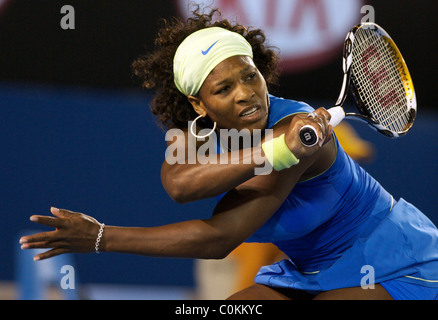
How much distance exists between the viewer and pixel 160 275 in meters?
4.27

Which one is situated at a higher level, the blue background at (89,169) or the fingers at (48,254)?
the blue background at (89,169)

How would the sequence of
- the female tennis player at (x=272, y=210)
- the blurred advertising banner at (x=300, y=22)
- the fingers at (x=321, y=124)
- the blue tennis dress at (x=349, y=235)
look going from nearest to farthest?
the fingers at (x=321, y=124) → the female tennis player at (x=272, y=210) → the blue tennis dress at (x=349, y=235) → the blurred advertising banner at (x=300, y=22)

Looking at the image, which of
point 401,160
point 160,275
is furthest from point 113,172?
point 401,160

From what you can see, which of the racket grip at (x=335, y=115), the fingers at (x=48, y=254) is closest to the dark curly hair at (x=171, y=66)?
the racket grip at (x=335, y=115)

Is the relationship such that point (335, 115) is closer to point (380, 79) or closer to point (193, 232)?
point (193, 232)

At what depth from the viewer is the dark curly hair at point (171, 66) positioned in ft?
7.77

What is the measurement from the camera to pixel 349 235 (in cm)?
215

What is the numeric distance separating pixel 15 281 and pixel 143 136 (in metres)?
1.18

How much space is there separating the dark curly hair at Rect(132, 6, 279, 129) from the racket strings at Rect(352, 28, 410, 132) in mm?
329

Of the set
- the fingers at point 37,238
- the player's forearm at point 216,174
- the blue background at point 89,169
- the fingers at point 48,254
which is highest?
the blue background at point 89,169

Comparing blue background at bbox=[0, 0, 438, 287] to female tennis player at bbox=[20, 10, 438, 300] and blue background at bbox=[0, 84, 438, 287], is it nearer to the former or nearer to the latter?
blue background at bbox=[0, 84, 438, 287]

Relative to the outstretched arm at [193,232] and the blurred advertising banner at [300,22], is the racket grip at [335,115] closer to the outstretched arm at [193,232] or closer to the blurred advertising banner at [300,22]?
the outstretched arm at [193,232]

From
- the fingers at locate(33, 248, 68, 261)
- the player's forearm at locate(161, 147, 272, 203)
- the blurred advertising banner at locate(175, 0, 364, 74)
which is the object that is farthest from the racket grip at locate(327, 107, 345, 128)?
the blurred advertising banner at locate(175, 0, 364, 74)

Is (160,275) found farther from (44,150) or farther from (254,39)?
(254,39)
